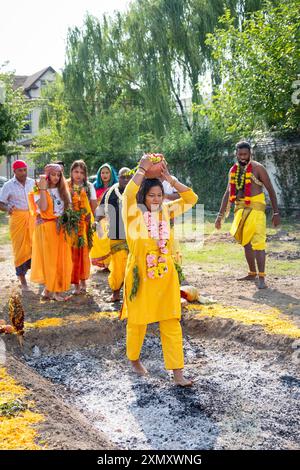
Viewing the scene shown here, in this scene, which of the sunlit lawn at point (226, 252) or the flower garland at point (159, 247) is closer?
the flower garland at point (159, 247)

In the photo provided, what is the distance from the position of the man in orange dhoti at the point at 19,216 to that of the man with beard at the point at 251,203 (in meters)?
2.83

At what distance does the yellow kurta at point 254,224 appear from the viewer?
26.3 ft

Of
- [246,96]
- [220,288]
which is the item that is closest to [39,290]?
[220,288]

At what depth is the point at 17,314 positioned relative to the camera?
18.8 ft

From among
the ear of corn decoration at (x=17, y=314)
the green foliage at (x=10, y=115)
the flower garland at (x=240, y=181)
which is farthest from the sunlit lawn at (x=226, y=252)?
the green foliage at (x=10, y=115)

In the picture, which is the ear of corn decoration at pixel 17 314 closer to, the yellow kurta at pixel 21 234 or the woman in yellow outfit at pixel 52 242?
the woman in yellow outfit at pixel 52 242

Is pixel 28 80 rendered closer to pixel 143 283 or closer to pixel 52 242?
pixel 52 242

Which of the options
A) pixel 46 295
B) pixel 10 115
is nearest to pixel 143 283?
pixel 46 295

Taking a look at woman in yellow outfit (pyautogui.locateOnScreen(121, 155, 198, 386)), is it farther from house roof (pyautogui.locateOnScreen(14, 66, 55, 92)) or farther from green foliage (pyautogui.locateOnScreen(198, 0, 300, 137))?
house roof (pyautogui.locateOnScreen(14, 66, 55, 92))

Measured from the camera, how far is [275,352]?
17.7ft

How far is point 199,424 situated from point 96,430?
2.41 ft

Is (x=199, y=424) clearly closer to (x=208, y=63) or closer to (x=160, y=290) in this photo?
(x=160, y=290)

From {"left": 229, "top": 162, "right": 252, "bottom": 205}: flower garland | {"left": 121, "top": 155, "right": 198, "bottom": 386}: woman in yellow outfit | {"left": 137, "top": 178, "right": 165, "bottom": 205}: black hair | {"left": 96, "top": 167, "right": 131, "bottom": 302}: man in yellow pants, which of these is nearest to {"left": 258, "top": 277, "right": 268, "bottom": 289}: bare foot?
{"left": 229, "top": 162, "right": 252, "bottom": 205}: flower garland

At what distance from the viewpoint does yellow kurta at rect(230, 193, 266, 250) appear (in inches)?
316
